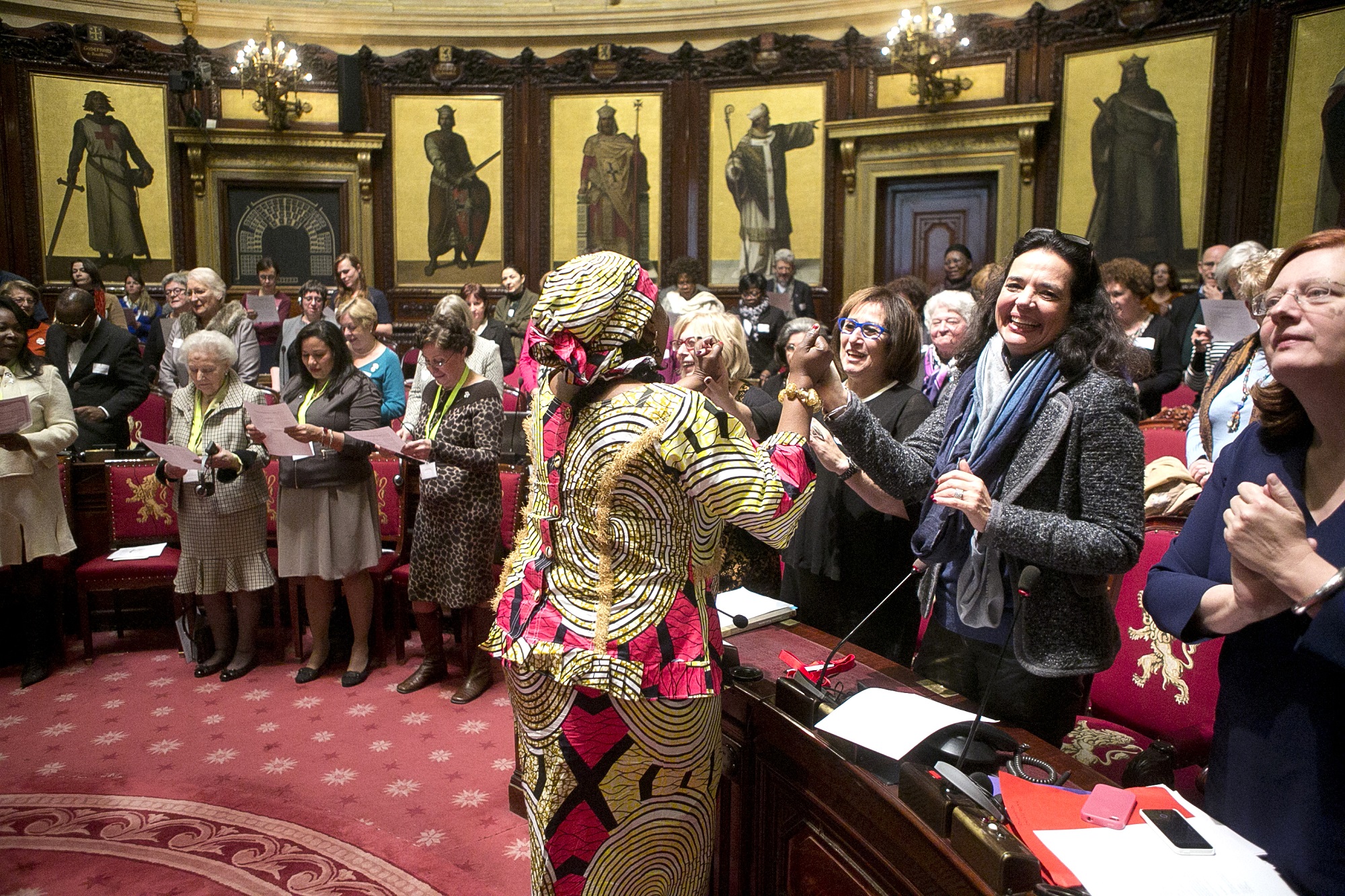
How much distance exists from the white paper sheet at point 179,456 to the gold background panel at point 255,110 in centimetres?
740

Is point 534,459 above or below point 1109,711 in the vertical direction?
above

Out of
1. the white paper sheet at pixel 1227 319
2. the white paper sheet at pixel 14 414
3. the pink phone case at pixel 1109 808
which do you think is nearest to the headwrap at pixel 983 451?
the pink phone case at pixel 1109 808

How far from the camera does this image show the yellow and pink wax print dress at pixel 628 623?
1704 mm

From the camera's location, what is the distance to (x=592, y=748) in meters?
1.78

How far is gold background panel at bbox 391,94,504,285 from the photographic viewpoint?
10.4 m

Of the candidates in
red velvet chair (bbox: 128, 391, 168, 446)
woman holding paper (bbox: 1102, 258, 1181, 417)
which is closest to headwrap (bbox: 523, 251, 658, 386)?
woman holding paper (bbox: 1102, 258, 1181, 417)

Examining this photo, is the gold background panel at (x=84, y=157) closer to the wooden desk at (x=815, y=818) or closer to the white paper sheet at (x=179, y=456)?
the white paper sheet at (x=179, y=456)

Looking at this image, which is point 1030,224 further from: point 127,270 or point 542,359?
point 127,270

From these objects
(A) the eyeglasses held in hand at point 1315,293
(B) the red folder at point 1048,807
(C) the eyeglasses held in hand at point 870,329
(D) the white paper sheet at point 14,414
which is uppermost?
(A) the eyeglasses held in hand at point 1315,293

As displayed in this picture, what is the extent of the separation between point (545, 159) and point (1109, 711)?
9.33 meters

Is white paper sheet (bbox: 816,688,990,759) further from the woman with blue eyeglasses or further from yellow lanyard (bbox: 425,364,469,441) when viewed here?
yellow lanyard (bbox: 425,364,469,441)

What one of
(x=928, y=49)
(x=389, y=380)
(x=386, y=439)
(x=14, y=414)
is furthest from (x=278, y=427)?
(x=928, y=49)

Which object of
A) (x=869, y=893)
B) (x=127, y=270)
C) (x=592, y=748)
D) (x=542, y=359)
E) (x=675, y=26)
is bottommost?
(x=869, y=893)

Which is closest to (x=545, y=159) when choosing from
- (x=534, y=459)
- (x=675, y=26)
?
(x=675, y=26)
